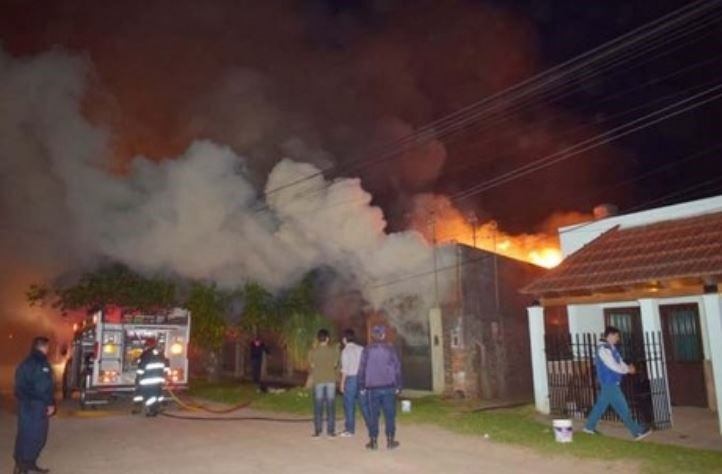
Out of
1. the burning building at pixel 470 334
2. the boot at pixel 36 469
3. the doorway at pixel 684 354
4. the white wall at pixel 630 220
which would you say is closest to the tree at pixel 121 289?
the burning building at pixel 470 334

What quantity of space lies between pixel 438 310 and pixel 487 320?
1.63m

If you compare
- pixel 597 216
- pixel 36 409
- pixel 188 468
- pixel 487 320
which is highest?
pixel 597 216

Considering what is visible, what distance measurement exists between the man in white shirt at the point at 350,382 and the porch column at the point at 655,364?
18.0 ft

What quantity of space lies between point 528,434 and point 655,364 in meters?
3.52

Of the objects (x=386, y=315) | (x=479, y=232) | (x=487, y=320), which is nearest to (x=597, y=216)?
(x=487, y=320)

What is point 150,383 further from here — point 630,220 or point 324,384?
point 630,220

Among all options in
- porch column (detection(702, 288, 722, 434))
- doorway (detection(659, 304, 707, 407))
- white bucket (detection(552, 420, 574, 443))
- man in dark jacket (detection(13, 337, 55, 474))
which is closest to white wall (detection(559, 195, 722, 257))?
doorway (detection(659, 304, 707, 407))

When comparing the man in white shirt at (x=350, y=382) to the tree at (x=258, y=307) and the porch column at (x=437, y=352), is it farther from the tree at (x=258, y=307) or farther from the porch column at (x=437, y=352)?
the tree at (x=258, y=307)

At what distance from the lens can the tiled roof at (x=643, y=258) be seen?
10.7 m

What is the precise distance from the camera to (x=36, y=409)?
7840mm

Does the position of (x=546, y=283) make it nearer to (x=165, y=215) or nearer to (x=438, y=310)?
(x=438, y=310)

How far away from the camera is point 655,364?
38.0 feet

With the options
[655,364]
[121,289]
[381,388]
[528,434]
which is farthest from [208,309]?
[655,364]

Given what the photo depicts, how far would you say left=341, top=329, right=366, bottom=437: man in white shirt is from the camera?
9938 millimetres
